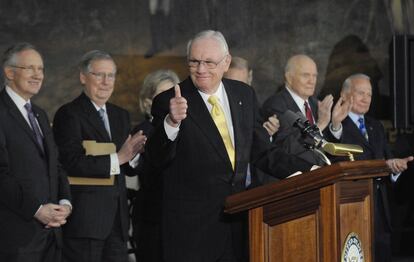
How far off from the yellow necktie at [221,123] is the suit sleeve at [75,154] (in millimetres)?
1599

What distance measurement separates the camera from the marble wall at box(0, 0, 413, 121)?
8914mm

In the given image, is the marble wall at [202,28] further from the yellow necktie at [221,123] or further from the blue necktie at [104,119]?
the yellow necktie at [221,123]

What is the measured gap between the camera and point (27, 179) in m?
5.64

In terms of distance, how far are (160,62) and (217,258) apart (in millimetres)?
4721

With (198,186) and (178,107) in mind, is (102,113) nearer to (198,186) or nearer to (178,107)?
(198,186)

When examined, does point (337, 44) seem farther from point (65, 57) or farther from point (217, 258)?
point (217, 258)

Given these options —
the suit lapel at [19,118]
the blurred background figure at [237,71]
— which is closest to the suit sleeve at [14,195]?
the suit lapel at [19,118]

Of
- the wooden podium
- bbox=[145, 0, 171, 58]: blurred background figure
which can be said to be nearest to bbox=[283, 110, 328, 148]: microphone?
the wooden podium

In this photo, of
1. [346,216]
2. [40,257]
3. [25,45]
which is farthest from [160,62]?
[346,216]

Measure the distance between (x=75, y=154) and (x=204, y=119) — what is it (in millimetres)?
1695

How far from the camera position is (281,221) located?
4.41 metres

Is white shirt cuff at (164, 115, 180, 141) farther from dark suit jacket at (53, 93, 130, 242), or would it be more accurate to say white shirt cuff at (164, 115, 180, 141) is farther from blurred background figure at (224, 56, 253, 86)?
blurred background figure at (224, 56, 253, 86)

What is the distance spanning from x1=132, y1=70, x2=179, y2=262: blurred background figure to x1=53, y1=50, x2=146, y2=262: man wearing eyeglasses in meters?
0.22

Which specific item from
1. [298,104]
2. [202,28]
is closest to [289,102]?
[298,104]
